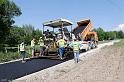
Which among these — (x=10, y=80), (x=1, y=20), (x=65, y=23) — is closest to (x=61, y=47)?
(x=65, y=23)

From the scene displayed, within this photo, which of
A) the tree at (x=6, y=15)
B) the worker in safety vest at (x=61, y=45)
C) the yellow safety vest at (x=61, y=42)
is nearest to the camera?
the worker in safety vest at (x=61, y=45)

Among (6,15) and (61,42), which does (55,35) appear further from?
(6,15)

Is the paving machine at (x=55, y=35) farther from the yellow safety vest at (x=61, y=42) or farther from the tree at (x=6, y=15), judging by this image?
the tree at (x=6, y=15)

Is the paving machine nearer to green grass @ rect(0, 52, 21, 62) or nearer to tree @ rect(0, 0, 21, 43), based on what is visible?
green grass @ rect(0, 52, 21, 62)

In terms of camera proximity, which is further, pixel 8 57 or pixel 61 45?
pixel 8 57

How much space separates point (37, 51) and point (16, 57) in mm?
1854

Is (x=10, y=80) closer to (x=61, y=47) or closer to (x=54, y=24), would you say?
(x=61, y=47)

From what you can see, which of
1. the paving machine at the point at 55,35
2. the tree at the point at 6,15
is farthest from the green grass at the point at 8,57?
the tree at the point at 6,15

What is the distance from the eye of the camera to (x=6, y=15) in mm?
52344

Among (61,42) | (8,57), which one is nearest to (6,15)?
(8,57)

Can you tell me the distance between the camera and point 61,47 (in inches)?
819

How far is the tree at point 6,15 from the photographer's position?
49562mm

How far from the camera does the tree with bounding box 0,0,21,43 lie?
49.6m

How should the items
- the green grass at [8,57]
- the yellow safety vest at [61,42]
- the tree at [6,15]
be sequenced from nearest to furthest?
the yellow safety vest at [61,42] → the green grass at [8,57] → the tree at [6,15]
